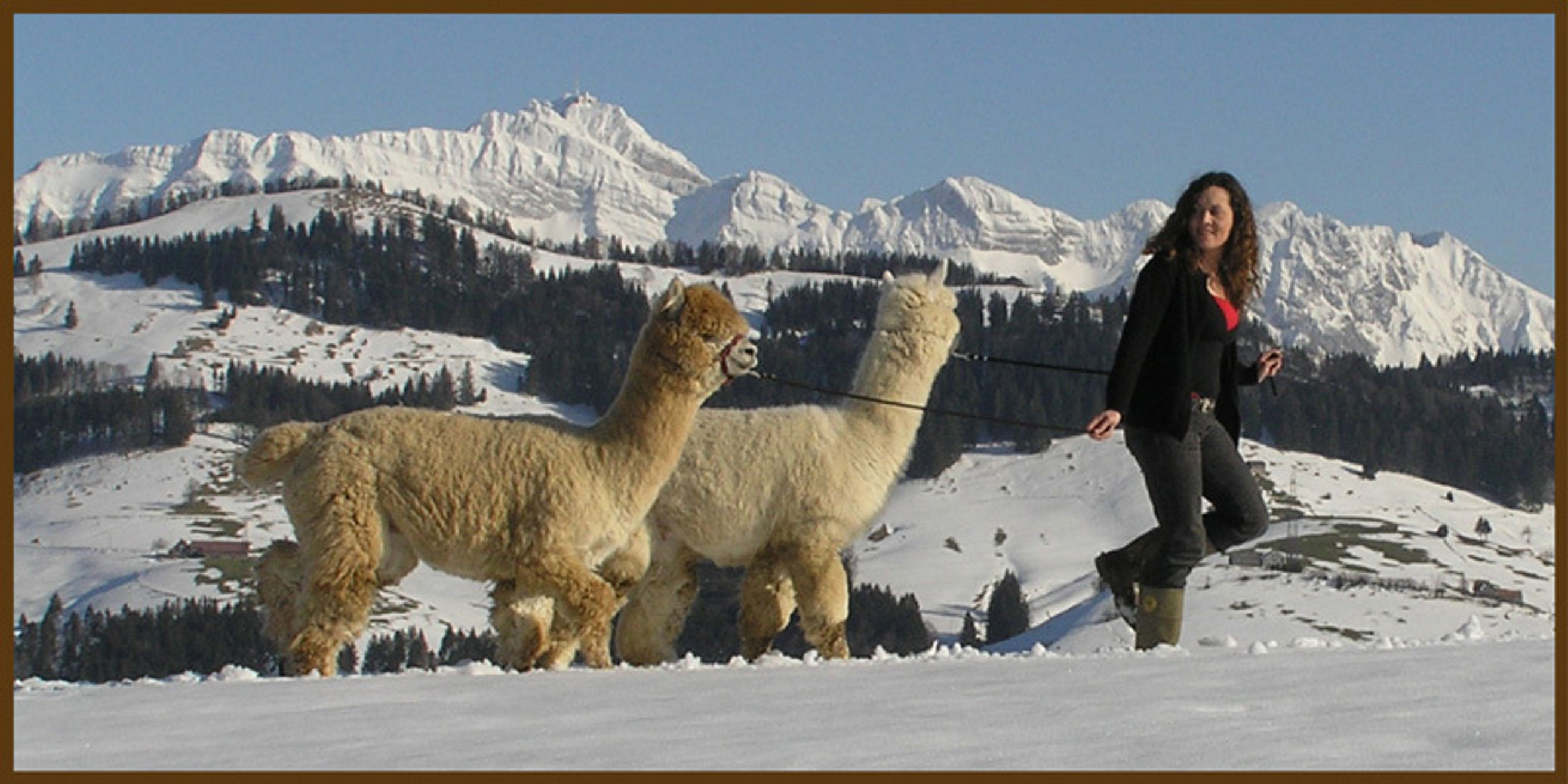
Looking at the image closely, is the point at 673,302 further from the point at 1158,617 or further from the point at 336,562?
the point at 1158,617

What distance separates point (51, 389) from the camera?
7692 inches

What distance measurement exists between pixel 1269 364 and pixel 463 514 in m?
3.93

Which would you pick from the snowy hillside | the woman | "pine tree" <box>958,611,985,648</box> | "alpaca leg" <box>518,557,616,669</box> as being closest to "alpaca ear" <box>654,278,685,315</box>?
"alpaca leg" <box>518,557,616,669</box>

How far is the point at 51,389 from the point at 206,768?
203 metres

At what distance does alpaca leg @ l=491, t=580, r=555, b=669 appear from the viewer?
967cm

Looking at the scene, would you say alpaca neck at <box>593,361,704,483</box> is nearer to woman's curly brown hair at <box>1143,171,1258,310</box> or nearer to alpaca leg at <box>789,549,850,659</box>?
alpaca leg at <box>789,549,850,659</box>

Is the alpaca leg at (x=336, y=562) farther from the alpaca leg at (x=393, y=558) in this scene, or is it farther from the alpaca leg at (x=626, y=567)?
the alpaca leg at (x=626, y=567)

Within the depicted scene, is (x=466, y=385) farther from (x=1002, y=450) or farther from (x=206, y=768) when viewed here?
(x=206, y=768)

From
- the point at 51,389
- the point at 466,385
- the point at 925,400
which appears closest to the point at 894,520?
the point at 466,385

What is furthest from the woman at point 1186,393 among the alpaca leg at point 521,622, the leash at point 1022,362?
the alpaca leg at point 521,622

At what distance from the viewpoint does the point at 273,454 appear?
32.6 ft

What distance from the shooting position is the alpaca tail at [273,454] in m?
9.91

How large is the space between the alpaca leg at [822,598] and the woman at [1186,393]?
2.54 m

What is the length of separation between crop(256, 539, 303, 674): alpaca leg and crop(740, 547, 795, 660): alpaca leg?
283cm
